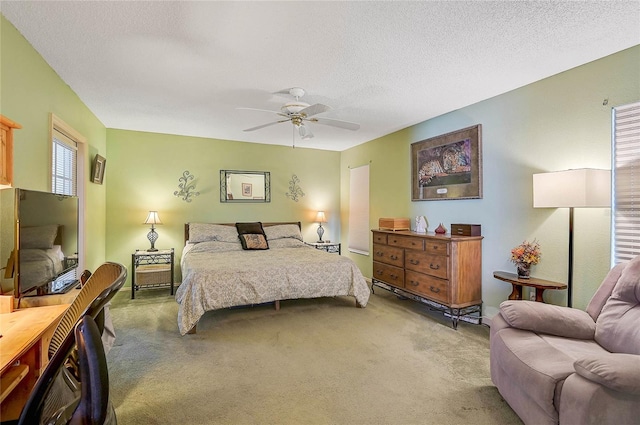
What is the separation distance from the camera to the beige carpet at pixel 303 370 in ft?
6.57

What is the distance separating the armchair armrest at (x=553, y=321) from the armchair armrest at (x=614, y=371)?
1.90ft

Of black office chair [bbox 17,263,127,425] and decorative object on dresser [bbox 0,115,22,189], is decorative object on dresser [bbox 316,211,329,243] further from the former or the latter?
black office chair [bbox 17,263,127,425]

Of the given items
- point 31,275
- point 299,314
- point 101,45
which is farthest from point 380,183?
point 31,275

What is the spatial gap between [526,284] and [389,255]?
1810mm

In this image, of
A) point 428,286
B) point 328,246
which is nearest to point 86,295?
point 428,286

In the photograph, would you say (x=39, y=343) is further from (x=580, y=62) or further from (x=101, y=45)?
(x=580, y=62)

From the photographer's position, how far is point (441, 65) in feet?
8.93

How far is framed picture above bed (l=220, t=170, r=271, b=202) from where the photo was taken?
5.71 meters

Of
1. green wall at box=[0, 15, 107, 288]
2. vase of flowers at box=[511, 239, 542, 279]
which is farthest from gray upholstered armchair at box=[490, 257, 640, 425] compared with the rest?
green wall at box=[0, 15, 107, 288]

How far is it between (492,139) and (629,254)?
1.64 metres

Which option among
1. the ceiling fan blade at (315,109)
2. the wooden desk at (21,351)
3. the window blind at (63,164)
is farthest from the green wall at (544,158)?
the window blind at (63,164)

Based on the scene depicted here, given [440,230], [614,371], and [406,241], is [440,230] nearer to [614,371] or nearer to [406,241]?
[406,241]

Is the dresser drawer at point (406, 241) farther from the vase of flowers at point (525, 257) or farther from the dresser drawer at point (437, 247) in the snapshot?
the vase of flowers at point (525, 257)

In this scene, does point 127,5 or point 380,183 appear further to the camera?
point 380,183
